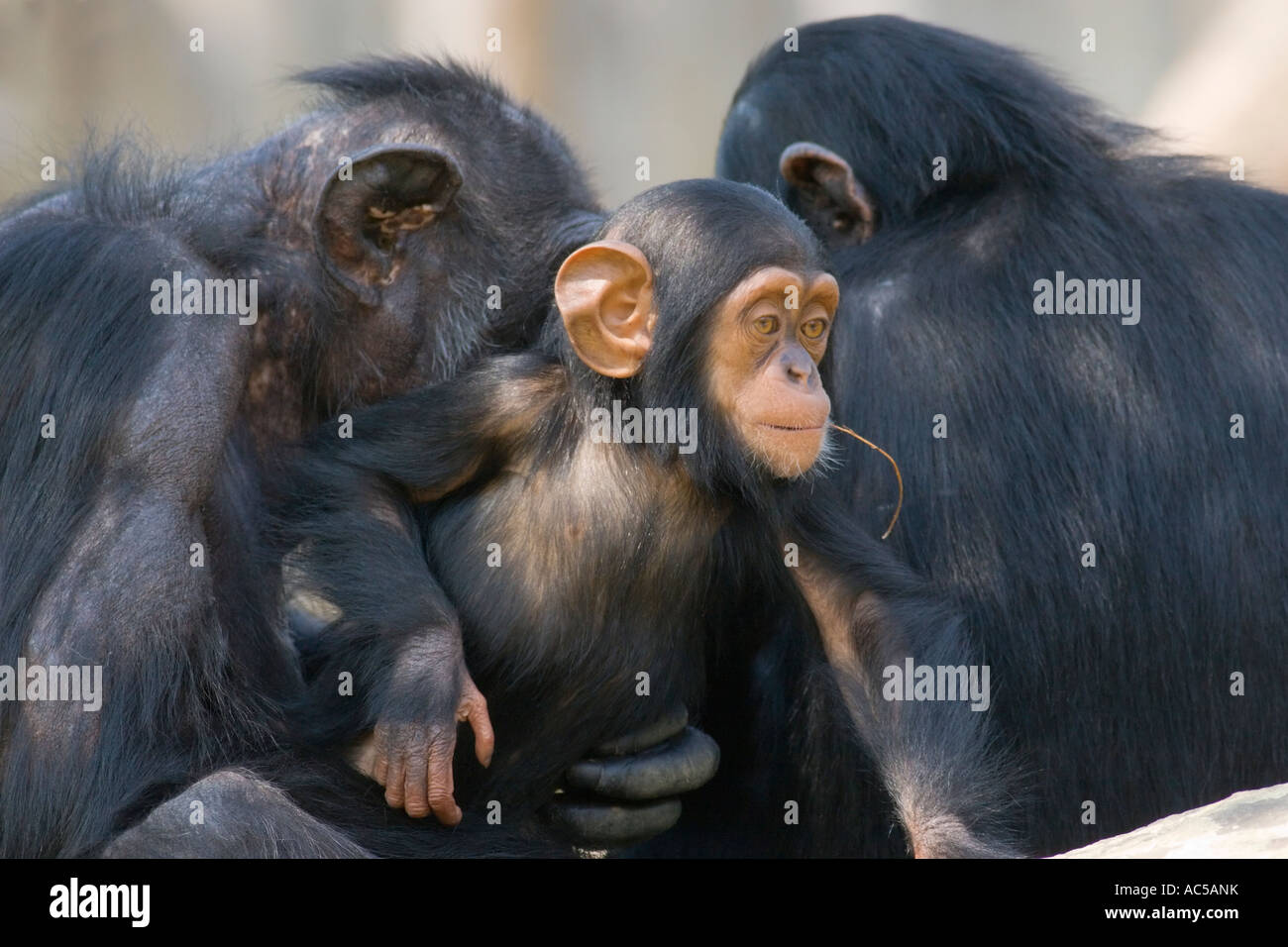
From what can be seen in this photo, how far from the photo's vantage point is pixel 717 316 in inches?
178

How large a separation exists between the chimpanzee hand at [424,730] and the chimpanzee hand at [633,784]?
700 millimetres

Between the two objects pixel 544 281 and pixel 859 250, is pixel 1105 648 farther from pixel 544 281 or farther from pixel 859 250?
pixel 544 281

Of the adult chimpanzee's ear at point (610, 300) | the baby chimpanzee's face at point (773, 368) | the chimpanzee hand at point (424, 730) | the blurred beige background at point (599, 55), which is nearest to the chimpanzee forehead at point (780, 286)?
the baby chimpanzee's face at point (773, 368)

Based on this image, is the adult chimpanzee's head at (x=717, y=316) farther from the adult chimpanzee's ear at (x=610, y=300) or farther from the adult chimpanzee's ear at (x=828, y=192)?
the adult chimpanzee's ear at (x=828, y=192)

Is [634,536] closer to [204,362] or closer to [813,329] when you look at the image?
[813,329]

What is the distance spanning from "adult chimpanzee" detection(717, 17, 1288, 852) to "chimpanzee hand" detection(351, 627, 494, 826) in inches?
64.9

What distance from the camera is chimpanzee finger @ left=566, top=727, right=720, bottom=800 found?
195 inches

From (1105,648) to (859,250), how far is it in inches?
64.6

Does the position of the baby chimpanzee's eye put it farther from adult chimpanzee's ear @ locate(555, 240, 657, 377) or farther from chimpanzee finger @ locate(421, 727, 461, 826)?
chimpanzee finger @ locate(421, 727, 461, 826)

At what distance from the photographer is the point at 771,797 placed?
18.1 ft

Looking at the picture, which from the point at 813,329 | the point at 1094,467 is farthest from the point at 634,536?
Result: the point at 1094,467

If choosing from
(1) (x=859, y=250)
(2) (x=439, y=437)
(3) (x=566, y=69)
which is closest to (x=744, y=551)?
(2) (x=439, y=437)

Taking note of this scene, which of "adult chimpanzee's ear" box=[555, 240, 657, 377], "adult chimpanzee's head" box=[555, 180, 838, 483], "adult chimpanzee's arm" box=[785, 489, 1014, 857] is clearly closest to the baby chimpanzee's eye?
"adult chimpanzee's head" box=[555, 180, 838, 483]

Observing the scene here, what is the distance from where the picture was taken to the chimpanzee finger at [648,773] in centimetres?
496
